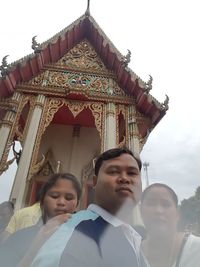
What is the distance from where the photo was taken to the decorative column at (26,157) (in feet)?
16.2

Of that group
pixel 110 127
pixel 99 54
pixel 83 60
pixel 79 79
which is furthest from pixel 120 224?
pixel 99 54

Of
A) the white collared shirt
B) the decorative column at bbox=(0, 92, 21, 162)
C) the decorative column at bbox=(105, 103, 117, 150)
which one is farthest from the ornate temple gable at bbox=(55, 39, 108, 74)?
the white collared shirt

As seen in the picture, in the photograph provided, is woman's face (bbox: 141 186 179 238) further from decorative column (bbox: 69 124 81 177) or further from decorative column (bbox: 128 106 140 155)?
decorative column (bbox: 69 124 81 177)

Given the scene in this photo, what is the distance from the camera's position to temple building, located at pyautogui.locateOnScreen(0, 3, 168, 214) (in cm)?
595

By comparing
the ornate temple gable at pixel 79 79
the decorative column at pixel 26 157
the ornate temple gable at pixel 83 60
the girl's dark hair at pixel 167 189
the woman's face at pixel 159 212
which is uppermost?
the ornate temple gable at pixel 83 60

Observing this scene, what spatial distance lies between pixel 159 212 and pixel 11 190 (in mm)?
4148

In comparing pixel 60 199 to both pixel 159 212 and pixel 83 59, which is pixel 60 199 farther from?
pixel 83 59

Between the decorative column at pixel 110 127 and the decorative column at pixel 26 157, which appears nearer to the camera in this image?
the decorative column at pixel 26 157

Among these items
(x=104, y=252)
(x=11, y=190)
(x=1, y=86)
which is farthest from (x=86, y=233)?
(x=1, y=86)

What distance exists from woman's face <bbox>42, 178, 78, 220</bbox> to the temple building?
3.59 m

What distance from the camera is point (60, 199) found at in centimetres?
162

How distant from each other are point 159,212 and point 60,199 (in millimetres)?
620

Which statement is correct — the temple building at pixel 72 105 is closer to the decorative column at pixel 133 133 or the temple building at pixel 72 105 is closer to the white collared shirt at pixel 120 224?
the decorative column at pixel 133 133

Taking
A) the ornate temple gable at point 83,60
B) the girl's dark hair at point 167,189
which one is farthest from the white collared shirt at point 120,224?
the ornate temple gable at point 83,60
